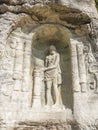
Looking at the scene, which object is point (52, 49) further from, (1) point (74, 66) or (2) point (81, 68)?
(2) point (81, 68)

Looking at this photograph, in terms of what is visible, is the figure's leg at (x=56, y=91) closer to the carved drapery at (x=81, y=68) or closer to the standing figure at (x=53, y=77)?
the standing figure at (x=53, y=77)

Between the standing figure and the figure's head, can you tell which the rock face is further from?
the figure's head

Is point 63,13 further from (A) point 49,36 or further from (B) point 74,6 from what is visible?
(A) point 49,36

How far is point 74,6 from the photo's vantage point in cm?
538

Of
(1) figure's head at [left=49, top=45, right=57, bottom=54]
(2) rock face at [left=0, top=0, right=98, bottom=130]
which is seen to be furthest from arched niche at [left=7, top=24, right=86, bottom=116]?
(1) figure's head at [left=49, top=45, right=57, bottom=54]

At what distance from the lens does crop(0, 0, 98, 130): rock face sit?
4656 millimetres

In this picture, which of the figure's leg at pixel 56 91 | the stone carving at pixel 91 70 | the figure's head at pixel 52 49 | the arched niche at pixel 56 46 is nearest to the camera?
the stone carving at pixel 91 70

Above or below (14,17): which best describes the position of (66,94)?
below

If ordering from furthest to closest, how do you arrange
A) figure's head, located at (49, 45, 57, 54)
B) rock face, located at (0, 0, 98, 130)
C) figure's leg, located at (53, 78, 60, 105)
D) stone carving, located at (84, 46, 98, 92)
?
figure's head, located at (49, 45, 57, 54)
figure's leg, located at (53, 78, 60, 105)
stone carving, located at (84, 46, 98, 92)
rock face, located at (0, 0, 98, 130)

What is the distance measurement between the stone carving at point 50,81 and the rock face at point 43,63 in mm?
25

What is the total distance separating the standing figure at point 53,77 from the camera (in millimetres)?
5188

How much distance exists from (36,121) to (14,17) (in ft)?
8.16

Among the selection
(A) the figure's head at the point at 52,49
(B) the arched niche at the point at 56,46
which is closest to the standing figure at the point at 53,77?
(A) the figure's head at the point at 52,49

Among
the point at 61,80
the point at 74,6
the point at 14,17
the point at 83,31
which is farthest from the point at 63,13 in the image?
the point at 61,80
